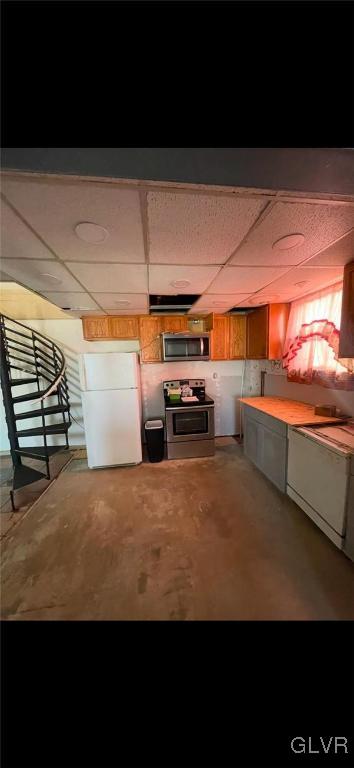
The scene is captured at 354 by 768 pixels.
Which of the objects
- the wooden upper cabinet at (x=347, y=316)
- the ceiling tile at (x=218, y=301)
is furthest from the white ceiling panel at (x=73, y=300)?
the wooden upper cabinet at (x=347, y=316)

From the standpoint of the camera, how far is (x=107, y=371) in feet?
9.66

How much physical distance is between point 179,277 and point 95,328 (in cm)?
202

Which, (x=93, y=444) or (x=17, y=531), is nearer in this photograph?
(x=17, y=531)

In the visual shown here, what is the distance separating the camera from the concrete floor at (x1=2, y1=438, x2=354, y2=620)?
1299 millimetres

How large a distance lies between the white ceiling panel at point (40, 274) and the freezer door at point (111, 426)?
1.38 metres

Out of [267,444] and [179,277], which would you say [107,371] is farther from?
[267,444]

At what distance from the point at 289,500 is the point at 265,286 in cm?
230

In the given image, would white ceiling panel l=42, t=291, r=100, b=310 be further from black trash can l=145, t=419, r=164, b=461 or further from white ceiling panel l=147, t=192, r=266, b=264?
black trash can l=145, t=419, r=164, b=461

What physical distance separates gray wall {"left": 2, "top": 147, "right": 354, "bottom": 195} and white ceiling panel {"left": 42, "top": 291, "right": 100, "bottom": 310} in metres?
1.71

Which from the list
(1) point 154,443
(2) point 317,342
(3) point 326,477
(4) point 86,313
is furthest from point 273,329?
(4) point 86,313

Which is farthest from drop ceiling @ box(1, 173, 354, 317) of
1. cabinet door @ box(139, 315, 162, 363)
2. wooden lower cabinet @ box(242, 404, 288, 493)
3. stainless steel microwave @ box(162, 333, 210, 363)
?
wooden lower cabinet @ box(242, 404, 288, 493)
